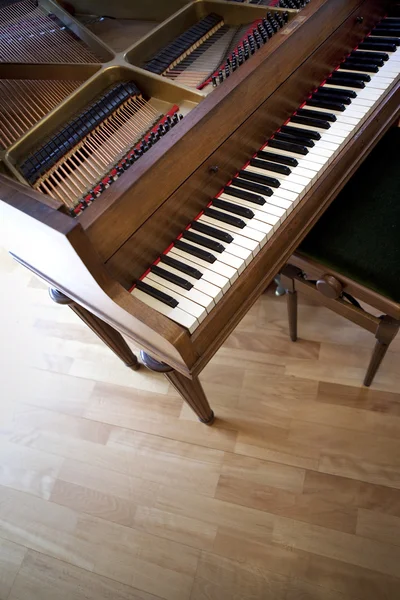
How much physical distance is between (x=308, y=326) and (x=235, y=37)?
111 cm

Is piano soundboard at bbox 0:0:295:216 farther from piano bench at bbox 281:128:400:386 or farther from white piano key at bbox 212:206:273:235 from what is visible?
piano bench at bbox 281:128:400:386

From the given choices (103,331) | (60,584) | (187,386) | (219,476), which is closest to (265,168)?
(187,386)

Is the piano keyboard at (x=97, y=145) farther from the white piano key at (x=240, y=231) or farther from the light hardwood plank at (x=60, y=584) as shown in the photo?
the light hardwood plank at (x=60, y=584)

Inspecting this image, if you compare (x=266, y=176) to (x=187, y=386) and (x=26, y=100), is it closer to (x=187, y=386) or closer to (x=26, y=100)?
(x=187, y=386)

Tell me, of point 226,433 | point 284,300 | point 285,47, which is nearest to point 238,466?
point 226,433

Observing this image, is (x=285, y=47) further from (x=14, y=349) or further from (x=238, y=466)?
(x=14, y=349)

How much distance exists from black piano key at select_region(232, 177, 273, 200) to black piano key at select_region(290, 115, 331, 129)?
27 cm

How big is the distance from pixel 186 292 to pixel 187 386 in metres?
0.42

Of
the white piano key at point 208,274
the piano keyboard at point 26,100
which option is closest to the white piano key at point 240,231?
the white piano key at point 208,274

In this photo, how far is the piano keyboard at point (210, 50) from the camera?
1.30m

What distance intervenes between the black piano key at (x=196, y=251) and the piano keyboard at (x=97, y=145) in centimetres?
25

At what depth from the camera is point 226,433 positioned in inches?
67.6

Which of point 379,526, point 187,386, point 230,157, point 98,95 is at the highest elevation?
point 98,95

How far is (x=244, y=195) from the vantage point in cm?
119
